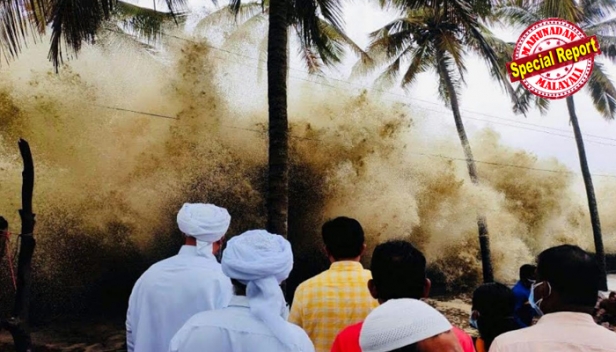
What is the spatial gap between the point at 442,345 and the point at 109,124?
1699cm

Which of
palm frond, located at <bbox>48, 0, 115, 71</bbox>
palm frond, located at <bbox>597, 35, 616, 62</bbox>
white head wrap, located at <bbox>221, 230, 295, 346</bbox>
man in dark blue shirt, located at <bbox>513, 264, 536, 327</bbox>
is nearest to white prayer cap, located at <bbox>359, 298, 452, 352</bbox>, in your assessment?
white head wrap, located at <bbox>221, 230, 295, 346</bbox>

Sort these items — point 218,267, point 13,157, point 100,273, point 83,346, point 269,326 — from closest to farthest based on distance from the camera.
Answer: point 269,326, point 218,267, point 83,346, point 13,157, point 100,273

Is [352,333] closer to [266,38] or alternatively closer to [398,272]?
[398,272]

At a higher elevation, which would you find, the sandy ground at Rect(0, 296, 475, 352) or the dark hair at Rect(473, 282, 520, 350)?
the dark hair at Rect(473, 282, 520, 350)

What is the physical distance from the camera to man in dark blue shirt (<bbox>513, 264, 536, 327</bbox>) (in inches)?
168

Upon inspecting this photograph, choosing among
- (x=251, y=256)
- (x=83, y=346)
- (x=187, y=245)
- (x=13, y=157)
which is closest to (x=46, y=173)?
(x=13, y=157)

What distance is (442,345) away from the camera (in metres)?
1.35

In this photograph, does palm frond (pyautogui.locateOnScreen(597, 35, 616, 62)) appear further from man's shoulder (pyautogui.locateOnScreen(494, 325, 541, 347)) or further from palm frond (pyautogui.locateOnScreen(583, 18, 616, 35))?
man's shoulder (pyautogui.locateOnScreen(494, 325, 541, 347))

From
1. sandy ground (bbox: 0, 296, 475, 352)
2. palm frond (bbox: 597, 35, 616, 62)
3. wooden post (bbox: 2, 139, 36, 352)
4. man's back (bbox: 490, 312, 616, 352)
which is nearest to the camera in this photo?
man's back (bbox: 490, 312, 616, 352)

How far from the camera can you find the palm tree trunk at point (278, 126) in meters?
6.74

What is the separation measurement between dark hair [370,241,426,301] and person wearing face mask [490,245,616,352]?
357 mm

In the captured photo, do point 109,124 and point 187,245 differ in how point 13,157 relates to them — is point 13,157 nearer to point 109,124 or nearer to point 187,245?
point 109,124

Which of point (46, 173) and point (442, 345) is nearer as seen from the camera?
Result: point (442, 345)

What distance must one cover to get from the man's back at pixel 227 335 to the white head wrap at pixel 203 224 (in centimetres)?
104
